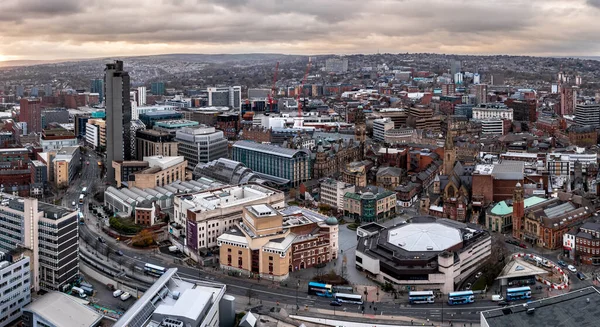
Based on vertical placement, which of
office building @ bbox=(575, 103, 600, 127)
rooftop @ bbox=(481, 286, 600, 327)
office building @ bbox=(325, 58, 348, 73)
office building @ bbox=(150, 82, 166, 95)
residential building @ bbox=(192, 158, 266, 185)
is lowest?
rooftop @ bbox=(481, 286, 600, 327)

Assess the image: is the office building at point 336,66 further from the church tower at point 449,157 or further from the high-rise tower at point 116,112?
the church tower at point 449,157

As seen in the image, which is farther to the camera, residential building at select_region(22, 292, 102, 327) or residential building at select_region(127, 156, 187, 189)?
residential building at select_region(127, 156, 187, 189)

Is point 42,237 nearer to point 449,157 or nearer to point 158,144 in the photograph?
point 158,144

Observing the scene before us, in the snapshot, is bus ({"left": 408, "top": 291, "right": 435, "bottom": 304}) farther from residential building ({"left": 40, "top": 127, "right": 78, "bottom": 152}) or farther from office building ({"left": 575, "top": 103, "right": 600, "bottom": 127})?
office building ({"left": 575, "top": 103, "right": 600, "bottom": 127})

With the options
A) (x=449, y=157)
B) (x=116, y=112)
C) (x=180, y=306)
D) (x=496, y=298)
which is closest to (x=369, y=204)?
(x=449, y=157)

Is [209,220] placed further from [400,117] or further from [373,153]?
[400,117]

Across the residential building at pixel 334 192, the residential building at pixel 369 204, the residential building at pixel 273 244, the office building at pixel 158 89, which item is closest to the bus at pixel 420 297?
the residential building at pixel 273 244

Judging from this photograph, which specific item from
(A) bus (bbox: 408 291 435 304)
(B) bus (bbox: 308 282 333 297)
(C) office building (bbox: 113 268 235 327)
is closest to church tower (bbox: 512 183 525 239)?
(A) bus (bbox: 408 291 435 304)
